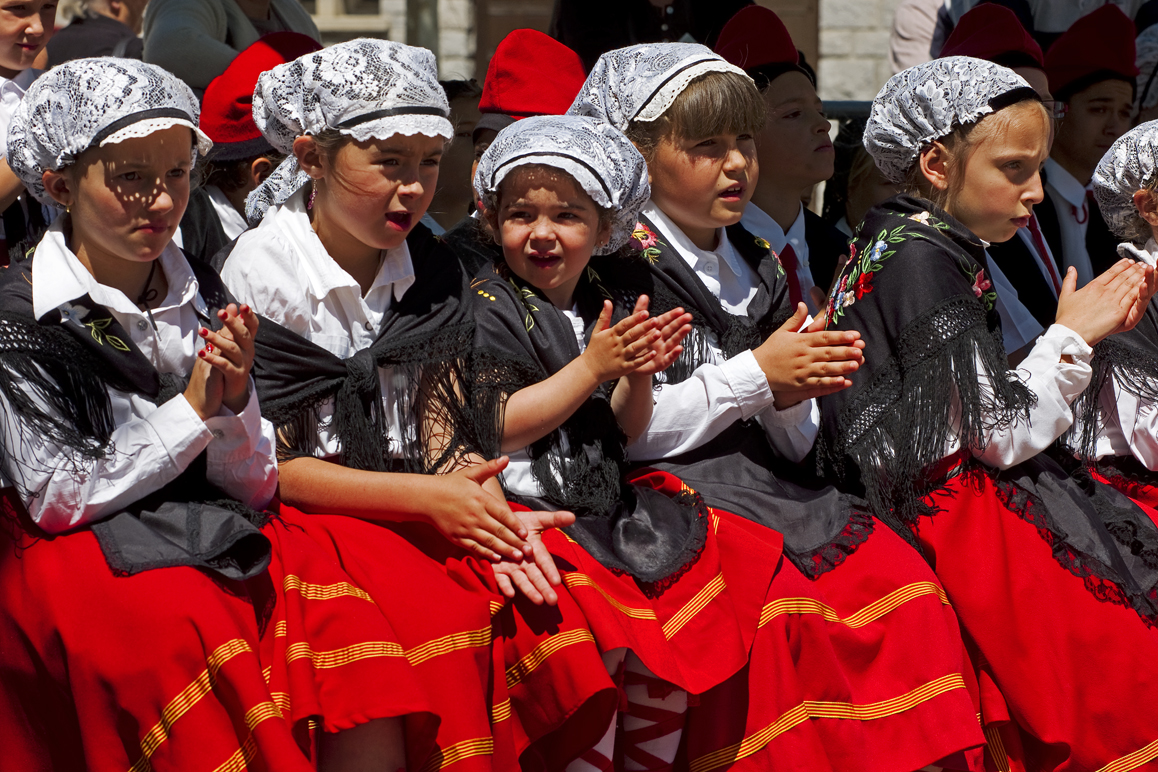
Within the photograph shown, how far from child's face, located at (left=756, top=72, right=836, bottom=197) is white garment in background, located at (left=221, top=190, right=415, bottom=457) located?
5.49 feet

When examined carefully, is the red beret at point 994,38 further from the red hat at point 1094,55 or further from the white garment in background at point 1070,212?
the white garment in background at point 1070,212

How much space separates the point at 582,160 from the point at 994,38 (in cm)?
216

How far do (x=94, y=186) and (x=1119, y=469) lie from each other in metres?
2.71

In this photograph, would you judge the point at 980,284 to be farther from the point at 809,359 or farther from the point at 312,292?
the point at 312,292

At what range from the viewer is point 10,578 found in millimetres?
2547

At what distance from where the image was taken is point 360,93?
9.45 ft

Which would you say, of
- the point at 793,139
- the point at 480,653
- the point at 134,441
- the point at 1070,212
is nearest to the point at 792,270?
the point at 793,139

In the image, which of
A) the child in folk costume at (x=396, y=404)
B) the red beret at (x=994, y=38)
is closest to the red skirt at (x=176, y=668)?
the child in folk costume at (x=396, y=404)

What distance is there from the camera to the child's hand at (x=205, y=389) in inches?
102

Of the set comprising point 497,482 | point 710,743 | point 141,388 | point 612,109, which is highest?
point 612,109

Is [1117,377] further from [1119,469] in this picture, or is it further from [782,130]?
[782,130]

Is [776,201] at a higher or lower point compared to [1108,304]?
lower

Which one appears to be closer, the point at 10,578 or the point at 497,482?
the point at 10,578

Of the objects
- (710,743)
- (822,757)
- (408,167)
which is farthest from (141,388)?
(822,757)
